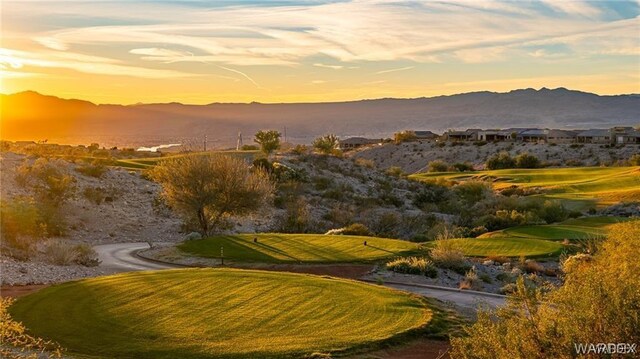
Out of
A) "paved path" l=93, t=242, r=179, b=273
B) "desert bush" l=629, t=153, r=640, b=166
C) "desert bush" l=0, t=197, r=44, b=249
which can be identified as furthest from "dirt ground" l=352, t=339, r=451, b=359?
"desert bush" l=629, t=153, r=640, b=166

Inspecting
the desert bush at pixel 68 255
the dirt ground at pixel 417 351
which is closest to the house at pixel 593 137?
the desert bush at pixel 68 255

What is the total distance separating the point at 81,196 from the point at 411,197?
3368 centimetres

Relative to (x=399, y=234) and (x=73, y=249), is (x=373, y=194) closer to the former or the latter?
(x=399, y=234)

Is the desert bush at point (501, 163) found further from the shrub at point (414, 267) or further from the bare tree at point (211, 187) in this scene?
the shrub at point (414, 267)

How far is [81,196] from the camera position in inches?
2276

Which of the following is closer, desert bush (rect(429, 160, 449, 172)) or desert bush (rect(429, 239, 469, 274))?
desert bush (rect(429, 239, 469, 274))

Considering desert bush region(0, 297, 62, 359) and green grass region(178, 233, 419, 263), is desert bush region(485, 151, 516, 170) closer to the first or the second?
green grass region(178, 233, 419, 263)

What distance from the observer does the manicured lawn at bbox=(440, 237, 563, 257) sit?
117ft

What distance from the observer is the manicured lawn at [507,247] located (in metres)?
35.6

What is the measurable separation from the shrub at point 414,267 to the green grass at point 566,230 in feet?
35.0

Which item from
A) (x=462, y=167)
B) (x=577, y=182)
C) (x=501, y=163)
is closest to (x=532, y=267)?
(x=577, y=182)

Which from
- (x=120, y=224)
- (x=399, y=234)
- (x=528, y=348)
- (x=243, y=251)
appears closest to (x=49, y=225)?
(x=120, y=224)

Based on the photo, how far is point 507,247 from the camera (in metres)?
37.1

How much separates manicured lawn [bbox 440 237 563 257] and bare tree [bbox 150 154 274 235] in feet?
46.2
